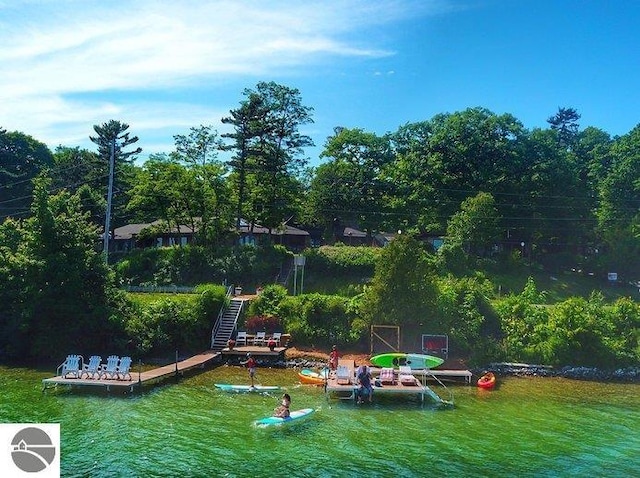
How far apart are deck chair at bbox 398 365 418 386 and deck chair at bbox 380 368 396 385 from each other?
0.40 m

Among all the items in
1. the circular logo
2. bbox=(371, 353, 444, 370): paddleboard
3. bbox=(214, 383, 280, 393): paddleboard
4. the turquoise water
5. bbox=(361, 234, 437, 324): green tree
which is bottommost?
the turquoise water

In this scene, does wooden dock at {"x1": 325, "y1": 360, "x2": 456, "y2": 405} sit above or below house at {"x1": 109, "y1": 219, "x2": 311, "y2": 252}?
below

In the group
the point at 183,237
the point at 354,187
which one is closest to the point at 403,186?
the point at 354,187

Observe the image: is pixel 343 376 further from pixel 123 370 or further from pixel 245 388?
pixel 123 370

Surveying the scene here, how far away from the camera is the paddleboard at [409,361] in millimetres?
30641

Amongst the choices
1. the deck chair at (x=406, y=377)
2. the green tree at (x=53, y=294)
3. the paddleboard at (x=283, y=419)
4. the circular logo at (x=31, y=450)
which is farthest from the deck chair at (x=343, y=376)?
the circular logo at (x=31, y=450)

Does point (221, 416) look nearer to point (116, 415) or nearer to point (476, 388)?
point (116, 415)

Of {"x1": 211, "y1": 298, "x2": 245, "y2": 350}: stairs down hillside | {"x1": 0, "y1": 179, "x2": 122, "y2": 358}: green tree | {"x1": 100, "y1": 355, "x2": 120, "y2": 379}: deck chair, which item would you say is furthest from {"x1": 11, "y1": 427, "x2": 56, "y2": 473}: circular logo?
{"x1": 211, "y1": 298, "x2": 245, "y2": 350}: stairs down hillside

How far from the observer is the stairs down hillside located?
38.6 metres

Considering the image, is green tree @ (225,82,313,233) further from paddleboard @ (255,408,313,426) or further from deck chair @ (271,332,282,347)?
paddleboard @ (255,408,313,426)

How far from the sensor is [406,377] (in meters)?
29.5

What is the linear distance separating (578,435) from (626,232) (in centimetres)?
4302

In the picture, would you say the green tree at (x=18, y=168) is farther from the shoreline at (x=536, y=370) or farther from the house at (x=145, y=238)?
the shoreline at (x=536, y=370)

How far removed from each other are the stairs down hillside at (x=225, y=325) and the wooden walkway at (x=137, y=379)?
3.65 m
